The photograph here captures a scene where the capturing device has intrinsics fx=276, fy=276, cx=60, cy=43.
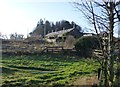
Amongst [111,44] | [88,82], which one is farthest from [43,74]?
[111,44]

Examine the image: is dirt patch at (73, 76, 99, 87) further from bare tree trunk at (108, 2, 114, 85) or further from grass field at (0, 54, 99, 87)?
bare tree trunk at (108, 2, 114, 85)

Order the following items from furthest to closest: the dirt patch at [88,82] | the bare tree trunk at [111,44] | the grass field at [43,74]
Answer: the grass field at [43,74], the dirt patch at [88,82], the bare tree trunk at [111,44]

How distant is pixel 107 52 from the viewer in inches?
241

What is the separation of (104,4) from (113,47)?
973mm

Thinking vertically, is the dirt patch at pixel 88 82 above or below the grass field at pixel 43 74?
above

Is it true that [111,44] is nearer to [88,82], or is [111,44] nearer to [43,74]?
[88,82]

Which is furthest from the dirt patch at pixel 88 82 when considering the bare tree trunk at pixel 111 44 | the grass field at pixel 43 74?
the bare tree trunk at pixel 111 44

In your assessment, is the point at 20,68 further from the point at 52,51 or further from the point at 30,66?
the point at 52,51

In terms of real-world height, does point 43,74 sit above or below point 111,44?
below

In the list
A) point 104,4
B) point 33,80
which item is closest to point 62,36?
point 33,80

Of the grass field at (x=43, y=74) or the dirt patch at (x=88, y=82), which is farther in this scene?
the grass field at (x=43, y=74)

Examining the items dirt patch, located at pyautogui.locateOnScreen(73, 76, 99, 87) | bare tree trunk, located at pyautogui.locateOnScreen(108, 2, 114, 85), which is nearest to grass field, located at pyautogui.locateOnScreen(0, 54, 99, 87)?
dirt patch, located at pyautogui.locateOnScreen(73, 76, 99, 87)

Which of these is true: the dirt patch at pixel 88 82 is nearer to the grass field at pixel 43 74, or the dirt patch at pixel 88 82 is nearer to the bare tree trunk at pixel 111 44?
the grass field at pixel 43 74

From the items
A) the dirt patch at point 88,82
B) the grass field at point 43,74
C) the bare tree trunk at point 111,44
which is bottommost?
the grass field at point 43,74
